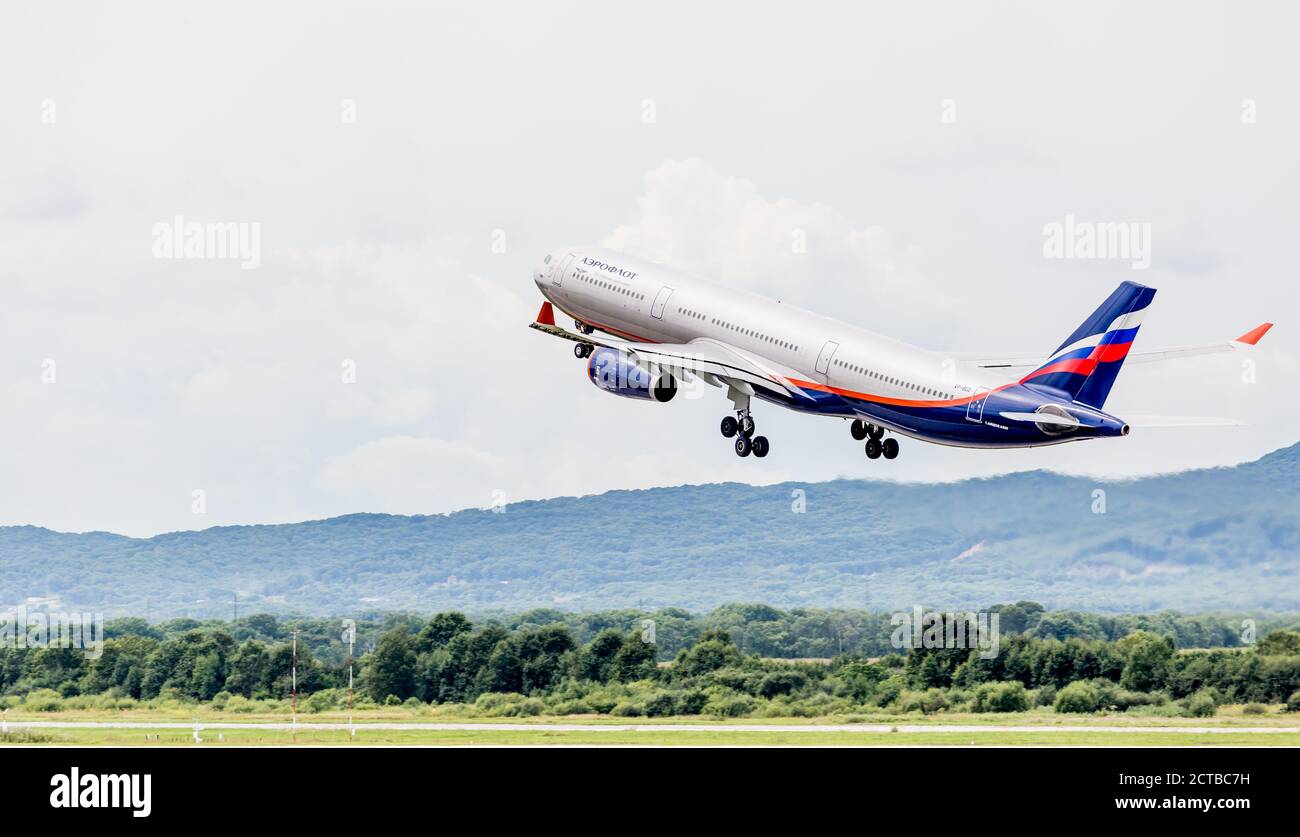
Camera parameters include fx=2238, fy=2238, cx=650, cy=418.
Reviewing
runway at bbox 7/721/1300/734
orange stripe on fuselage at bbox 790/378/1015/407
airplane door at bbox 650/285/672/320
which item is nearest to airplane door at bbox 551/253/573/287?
airplane door at bbox 650/285/672/320

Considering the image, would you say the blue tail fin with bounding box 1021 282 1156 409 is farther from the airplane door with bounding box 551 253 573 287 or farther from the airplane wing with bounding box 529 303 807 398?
the airplane door with bounding box 551 253 573 287

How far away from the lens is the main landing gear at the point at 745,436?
86750mm

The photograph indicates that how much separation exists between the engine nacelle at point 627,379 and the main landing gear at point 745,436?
265 cm

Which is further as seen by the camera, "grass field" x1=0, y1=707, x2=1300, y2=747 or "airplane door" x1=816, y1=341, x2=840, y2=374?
"airplane door" x1=816, y1=341, x2=840, y2=374

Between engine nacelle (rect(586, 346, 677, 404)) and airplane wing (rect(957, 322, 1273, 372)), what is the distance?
453 inches

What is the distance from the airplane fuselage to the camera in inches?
3046

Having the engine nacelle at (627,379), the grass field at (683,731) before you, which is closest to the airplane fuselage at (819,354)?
the engine nacelle at (627,379)

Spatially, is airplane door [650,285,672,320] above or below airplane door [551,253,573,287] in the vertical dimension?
below

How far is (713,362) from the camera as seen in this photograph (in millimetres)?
85812
